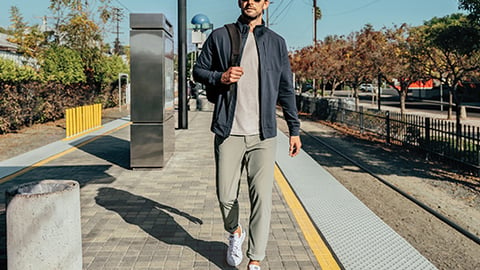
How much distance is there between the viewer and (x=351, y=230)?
4785 millimetres

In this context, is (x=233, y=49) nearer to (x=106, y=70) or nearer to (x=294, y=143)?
(x=294, y=143)

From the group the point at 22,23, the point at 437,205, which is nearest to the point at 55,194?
the point at 437,205

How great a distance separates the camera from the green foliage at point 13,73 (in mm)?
12836

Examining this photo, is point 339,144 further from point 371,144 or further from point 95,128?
point 95,128

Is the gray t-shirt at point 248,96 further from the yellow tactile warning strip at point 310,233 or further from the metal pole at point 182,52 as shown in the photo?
the metal pole at point 182,52

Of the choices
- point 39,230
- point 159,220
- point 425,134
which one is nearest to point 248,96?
point 39,230

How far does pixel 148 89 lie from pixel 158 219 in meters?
3.31

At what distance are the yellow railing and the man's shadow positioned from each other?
719 centimetres

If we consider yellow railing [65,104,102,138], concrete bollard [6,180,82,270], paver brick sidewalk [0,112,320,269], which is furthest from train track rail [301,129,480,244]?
yellow railing [65,104,102,138]

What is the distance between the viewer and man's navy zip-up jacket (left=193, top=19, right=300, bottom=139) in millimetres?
3229

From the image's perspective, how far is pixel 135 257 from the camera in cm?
390

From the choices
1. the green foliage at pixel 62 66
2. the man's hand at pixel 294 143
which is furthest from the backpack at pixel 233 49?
the green foliage at pixel 62 66

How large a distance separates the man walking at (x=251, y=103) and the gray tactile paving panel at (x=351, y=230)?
3.49 ft

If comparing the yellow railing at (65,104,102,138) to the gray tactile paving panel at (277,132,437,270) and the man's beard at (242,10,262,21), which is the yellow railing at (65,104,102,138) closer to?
the gray tactile paving panel at (277,132,437,270)
